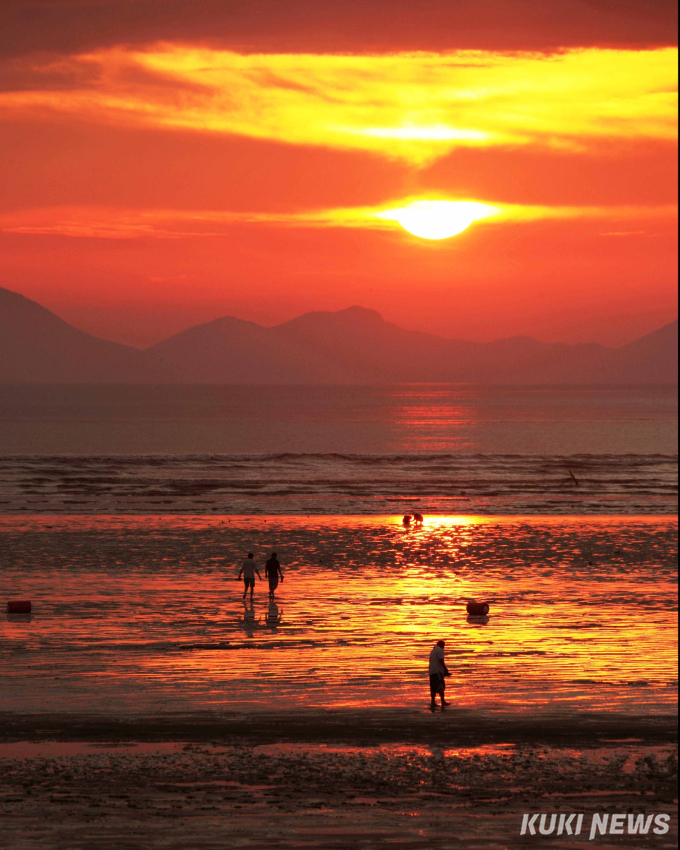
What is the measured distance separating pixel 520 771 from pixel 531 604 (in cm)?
1243

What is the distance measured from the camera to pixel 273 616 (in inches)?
944

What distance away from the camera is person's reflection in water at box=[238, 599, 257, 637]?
73.4ft

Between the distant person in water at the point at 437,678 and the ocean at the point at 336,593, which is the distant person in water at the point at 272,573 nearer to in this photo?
the ocean at the point at 336,593

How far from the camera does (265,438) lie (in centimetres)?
13700

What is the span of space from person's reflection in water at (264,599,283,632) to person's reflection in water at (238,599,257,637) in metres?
0.36

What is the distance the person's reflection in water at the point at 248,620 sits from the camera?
22359 millimetres

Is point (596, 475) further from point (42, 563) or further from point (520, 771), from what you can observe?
point (520, 771)

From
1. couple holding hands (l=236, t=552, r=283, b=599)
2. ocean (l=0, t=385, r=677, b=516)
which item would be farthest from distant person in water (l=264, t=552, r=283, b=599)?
ocean (l=0, t=385, r=677, b=516)

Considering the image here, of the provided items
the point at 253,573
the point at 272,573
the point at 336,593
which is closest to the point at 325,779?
the point at 253,573

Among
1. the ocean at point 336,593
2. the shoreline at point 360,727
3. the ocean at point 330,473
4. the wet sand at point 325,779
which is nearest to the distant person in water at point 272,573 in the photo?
the ocean at point 336,593

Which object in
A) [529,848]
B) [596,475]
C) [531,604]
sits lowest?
[529,848]

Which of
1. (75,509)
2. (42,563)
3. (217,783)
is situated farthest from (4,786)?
(75,509)

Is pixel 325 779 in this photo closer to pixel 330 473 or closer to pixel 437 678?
pixel 437 678

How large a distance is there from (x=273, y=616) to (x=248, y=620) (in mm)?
734
